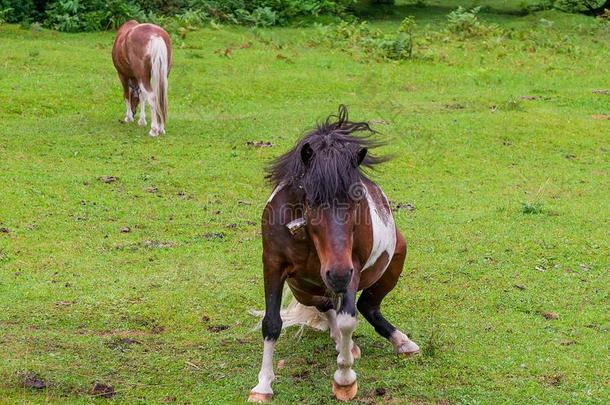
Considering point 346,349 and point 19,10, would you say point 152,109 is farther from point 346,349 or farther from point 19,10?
point 19,10

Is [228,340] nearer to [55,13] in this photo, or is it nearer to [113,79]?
[113,79]

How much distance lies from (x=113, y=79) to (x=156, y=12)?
250 inches

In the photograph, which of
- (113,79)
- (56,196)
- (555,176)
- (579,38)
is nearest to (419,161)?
(555,176)

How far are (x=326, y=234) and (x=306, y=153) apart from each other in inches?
22.3

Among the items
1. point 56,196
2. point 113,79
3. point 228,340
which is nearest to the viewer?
point 228,340

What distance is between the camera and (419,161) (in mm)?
13680

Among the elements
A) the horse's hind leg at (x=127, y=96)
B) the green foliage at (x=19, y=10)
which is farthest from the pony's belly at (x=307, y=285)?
the green foliage at (x=19, y=10)

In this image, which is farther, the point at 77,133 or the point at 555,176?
the point at 77,133

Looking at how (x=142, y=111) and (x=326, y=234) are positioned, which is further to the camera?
(x=142, y=111)

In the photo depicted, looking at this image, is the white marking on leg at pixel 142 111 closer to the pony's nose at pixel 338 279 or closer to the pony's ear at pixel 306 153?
the pony's ear at pixel 306 153

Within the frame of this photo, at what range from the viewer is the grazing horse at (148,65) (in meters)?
14.2

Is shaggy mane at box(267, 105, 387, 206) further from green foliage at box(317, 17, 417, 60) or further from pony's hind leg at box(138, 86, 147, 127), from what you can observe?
green foliage at box(317, 17, 417, 60)

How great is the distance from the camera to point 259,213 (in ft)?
36.5

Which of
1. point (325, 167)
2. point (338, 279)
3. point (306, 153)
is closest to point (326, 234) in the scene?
point (338, 279)
